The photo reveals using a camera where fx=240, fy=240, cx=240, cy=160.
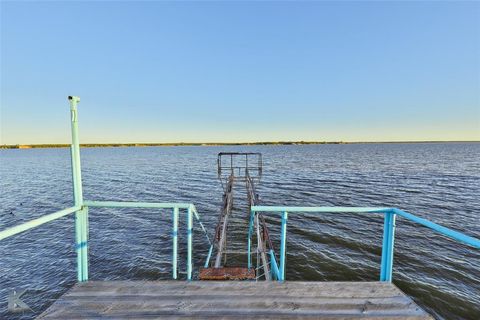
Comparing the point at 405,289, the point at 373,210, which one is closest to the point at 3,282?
the point at 373,210

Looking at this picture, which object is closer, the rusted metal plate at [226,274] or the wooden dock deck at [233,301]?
the wooden dock deck at [233,301]

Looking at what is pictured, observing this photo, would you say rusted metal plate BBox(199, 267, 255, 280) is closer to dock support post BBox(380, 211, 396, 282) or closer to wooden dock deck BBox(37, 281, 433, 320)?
wooden dock deck BBox(37, 281, 433, 320)

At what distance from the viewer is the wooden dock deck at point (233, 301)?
2922 mm

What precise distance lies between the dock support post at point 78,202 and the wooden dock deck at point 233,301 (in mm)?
326

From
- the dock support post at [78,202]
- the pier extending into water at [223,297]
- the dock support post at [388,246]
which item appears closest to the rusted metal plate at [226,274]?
the pier extending into water at [223,297]

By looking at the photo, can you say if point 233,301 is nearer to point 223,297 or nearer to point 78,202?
point 223,297

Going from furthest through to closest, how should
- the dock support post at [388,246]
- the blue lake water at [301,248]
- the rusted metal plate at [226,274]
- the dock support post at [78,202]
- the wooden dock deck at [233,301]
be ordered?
the blue lake water at [301,248] → the rusted metal plate at [226,274] → the dock support post at [388,246] → the dock support post at [78,202] → the wooden dock deck at [233,301]

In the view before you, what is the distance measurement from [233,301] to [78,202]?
271 centimetres

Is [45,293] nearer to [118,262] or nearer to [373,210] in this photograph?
[118,262]

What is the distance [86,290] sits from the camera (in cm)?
340

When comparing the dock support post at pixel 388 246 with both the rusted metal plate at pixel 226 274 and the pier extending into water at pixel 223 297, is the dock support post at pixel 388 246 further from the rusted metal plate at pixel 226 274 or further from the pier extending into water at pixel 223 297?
the rusted metal plate at pixel 226 274

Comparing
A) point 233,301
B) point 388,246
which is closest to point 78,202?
point 233,301

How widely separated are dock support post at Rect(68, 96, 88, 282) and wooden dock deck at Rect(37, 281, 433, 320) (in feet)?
1.07

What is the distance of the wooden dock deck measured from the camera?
2.92 m
